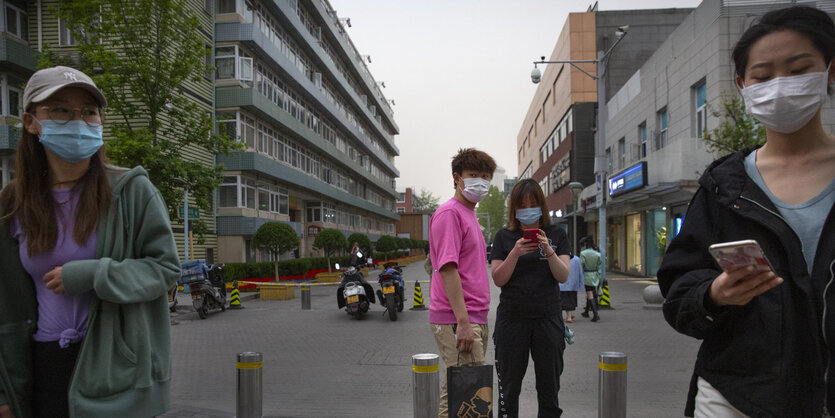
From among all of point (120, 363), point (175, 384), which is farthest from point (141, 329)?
point (175, 384)

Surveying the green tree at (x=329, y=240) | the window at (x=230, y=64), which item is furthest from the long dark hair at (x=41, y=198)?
the green tree at (x=329, y=240)

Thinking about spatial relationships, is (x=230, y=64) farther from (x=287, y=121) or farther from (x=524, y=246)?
(x=524, y=246)

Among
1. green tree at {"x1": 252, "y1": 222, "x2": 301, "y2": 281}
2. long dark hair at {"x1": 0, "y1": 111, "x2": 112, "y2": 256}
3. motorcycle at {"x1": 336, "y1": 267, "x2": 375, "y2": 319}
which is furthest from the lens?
green tree at {"x1": 252, "y1": 222, "x2": 301, "y2": 281}

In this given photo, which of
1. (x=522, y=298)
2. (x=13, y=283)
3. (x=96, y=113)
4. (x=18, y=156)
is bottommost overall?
(x=522, y=298)

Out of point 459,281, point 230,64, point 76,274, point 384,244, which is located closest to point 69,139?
point 76,274

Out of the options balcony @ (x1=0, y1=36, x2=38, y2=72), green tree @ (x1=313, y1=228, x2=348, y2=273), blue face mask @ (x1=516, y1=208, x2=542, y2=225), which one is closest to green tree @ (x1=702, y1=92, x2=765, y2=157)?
blue face mask @ (x1=516, y1=208, x2=542, y2=225)

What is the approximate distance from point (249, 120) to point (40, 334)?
2839 cm

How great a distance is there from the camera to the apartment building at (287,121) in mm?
27281

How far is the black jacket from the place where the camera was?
4.75 feet

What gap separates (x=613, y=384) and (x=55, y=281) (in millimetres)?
3689

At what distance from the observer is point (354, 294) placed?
41.8ft

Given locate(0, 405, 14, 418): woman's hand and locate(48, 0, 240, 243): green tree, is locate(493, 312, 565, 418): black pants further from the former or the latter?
locate(48, 0, 240, 243): green tree

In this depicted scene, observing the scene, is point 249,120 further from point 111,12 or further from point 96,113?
point 96,113

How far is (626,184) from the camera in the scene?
80.0 ft
